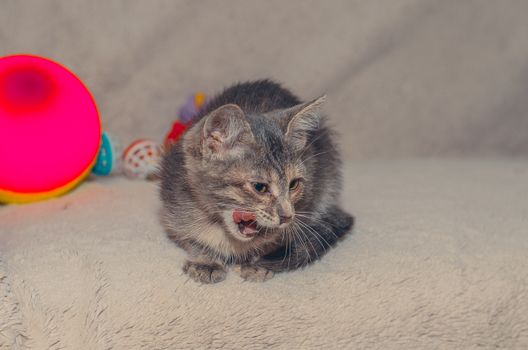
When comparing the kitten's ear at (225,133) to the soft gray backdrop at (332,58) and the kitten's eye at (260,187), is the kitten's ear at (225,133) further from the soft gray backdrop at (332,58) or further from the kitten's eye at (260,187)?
the soft gray backdrop at (332,58)

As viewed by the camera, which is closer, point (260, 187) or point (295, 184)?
point (260, 187)

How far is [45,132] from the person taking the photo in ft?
8.34

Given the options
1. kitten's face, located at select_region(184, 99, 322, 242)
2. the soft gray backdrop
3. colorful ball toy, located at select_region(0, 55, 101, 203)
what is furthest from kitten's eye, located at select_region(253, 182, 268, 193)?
the soft gray backdrop

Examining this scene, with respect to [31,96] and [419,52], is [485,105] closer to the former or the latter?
[419,52]

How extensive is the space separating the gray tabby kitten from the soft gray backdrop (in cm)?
119

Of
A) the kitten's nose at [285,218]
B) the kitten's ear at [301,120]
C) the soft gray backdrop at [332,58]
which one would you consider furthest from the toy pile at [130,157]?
the kitten's nose at [285,218]

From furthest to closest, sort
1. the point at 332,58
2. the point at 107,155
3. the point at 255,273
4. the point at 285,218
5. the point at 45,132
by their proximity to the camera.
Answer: the point at 332,58 → the point at 107,155 → the point at 45,132 → the point at 255,273 → the point at 285,218

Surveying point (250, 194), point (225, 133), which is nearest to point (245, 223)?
point (250, 194)

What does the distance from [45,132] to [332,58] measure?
1.54 meters

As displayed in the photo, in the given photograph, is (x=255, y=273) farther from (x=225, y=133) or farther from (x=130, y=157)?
(x=130, y=157)

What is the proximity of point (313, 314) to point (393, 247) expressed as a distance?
44 cm

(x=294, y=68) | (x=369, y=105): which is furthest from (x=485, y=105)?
(x=294, y=68)

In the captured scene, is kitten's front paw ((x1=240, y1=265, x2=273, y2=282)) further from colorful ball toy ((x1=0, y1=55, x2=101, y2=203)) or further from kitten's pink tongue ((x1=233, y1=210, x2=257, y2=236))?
colorful ball toy ((x1=0, y1=55, x2=101, y2=203))

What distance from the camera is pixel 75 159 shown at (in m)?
2.52
